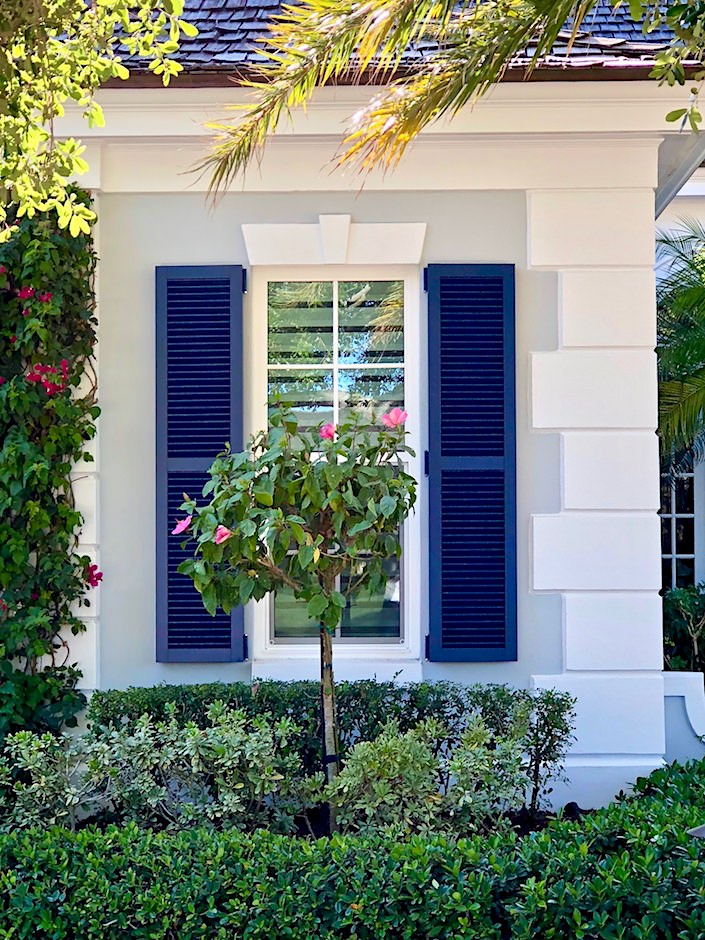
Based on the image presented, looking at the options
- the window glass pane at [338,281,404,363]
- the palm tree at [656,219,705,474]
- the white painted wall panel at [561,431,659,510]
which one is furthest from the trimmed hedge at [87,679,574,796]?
the palm tree at [656,219,705,474]

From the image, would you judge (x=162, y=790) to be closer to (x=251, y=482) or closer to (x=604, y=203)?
(x=251, y=482)

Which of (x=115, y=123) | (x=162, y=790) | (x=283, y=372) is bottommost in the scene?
(x=162, y=790)

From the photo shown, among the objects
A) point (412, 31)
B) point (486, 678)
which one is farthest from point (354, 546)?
point (412, 31)

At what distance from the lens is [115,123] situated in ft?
17.5

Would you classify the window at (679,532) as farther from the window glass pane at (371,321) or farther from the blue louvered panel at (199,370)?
the blue louvered panel at (199,370)

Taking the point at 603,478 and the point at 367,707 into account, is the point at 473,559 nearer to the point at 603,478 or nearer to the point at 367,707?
the point at 603,478

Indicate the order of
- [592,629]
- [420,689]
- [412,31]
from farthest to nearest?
1. [592,629]
2. [420,689]
3. [412,31]

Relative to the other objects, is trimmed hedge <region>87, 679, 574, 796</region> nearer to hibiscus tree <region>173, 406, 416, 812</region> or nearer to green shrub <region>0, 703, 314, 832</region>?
green shrub <region>0, 703, 314, 832</region>

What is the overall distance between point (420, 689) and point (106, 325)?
8.35ft

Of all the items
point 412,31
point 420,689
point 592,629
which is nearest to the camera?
point 412,31

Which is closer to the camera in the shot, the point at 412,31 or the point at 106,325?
the point at 412,31

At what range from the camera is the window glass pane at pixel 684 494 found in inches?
356

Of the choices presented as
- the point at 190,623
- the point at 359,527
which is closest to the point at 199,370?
the point at 190,623

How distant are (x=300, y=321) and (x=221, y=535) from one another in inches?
80.1
